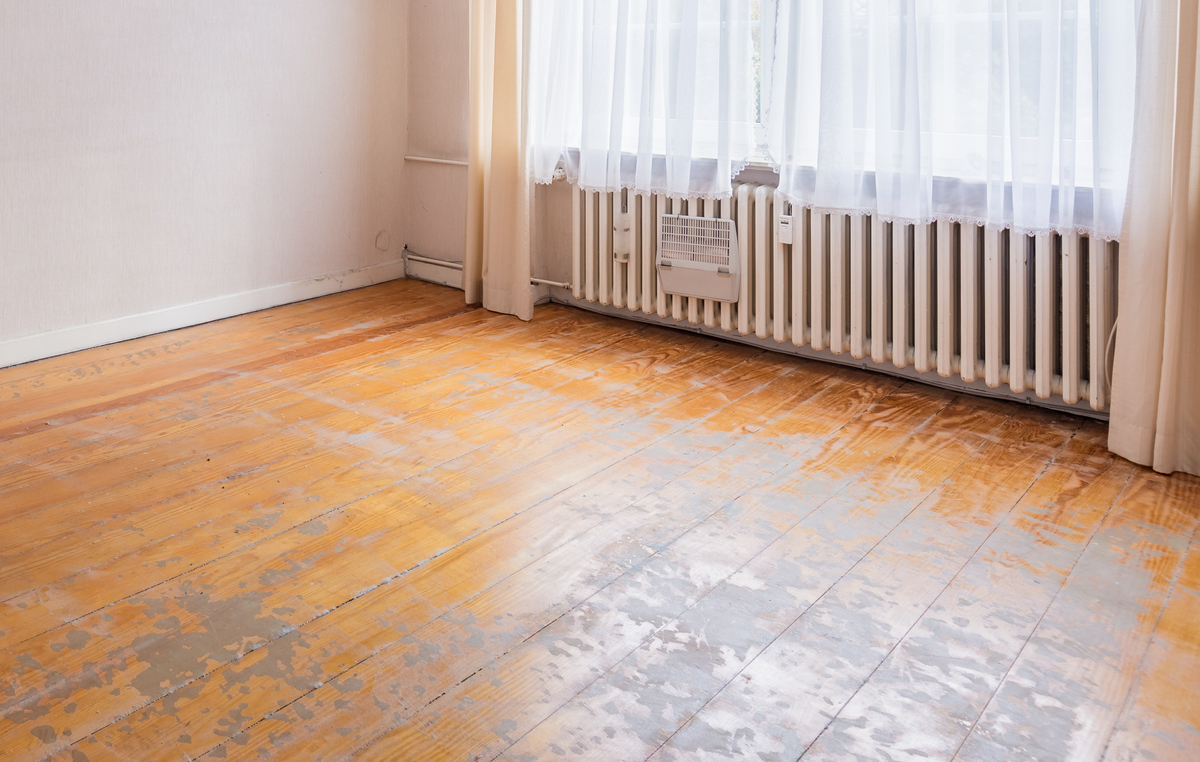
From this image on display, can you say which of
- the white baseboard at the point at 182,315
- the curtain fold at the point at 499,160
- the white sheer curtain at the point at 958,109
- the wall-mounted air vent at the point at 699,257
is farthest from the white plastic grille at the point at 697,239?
the white baseboard at the point at 182,315

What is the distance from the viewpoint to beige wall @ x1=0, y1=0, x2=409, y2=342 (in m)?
3.28

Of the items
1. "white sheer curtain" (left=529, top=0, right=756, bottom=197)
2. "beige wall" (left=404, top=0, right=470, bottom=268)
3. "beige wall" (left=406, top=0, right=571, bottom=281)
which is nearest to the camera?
"white sheer curtain" (left=529, top=0, right=756, bottom=197)

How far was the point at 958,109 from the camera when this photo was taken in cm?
267

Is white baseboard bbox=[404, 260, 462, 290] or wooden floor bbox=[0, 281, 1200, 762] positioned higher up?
white baseboard bbox=[404, 260, 462, 290]

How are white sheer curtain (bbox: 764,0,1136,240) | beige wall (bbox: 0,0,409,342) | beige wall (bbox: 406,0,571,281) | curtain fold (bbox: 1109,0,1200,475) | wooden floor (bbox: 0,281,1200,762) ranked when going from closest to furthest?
1. wooden floor (bbox: 0,281,1200,762)
2. curtain fold (bbox: 1109,0,1200,475)
3. white sheer curtain (bbox: 764,0,1136,240)
4. beige wall (bbox: 0,0,409,342)
5. beige wall (bbox: 406,0,571,281)

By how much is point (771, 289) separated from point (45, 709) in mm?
2452

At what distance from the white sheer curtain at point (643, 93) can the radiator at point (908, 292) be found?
0.15 meters

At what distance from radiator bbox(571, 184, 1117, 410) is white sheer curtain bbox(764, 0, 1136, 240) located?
97mm

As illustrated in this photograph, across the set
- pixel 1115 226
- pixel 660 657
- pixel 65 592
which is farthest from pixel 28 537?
pixel 1115 226

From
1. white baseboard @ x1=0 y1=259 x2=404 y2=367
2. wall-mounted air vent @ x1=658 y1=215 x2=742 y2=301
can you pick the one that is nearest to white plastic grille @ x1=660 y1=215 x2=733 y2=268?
wall-mounted air vent @ x1=658 y1=215 x2=742 y2=301

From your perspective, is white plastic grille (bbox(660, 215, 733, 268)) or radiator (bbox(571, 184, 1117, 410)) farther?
white plastic grille (bbox(660, 215, 733, 268))

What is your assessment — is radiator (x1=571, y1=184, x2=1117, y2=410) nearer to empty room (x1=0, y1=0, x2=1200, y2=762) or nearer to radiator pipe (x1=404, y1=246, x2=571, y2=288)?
empty room (x1=0, y1=0, x2=1200, y2=762)

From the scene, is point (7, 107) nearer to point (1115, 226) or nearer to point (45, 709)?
point (45, 709)

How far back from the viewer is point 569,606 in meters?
1.84
